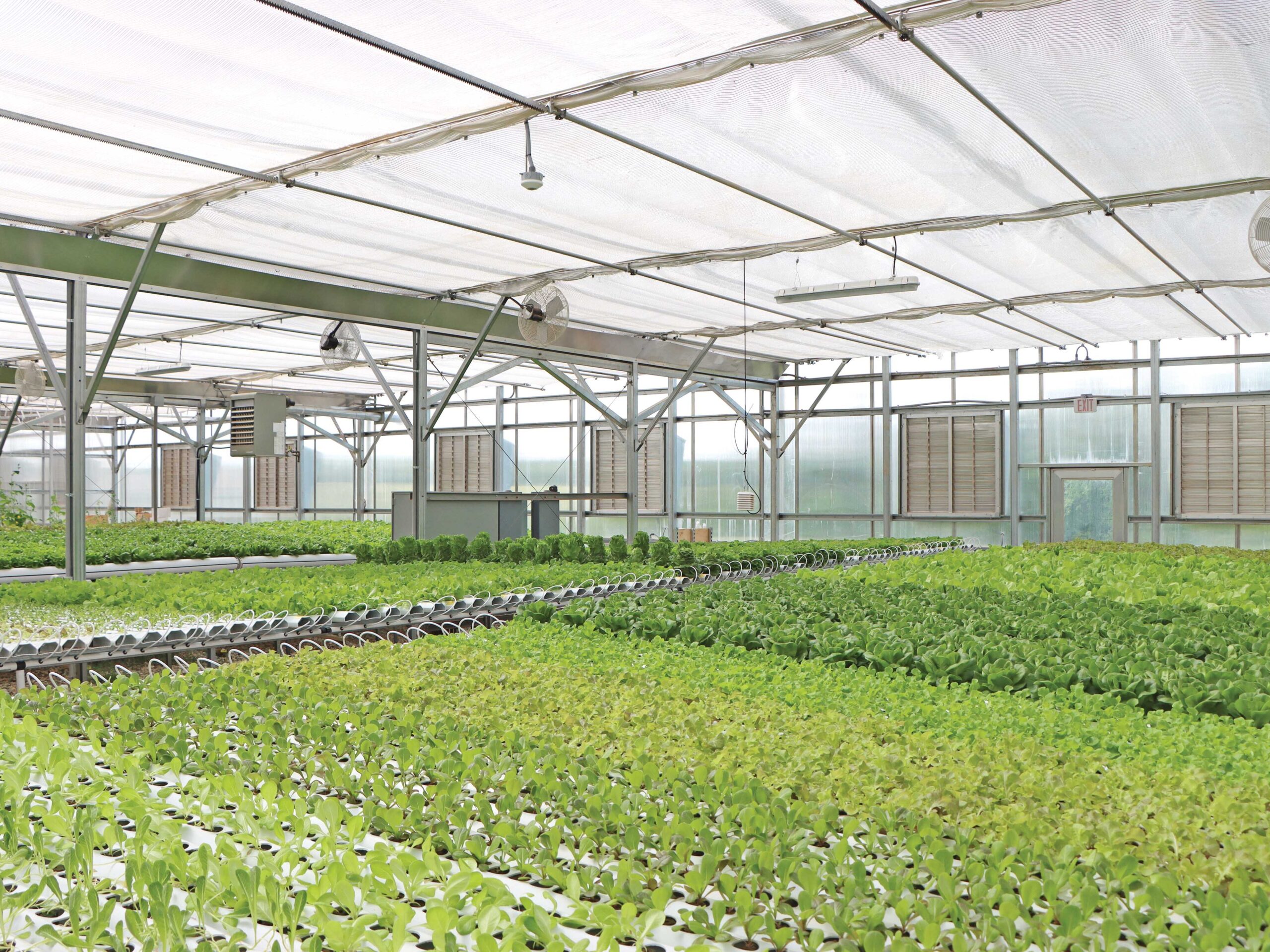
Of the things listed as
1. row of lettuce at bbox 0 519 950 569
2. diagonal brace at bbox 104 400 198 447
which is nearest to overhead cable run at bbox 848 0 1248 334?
row of lettuce at bbox 0 519 950 569

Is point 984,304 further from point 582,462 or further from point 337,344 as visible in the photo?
point 582,462

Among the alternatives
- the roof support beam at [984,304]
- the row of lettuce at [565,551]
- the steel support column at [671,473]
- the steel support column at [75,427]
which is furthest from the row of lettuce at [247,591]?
the steel support column at [671,473]

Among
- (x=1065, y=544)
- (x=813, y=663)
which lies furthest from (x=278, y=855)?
(x=1065, y=544)

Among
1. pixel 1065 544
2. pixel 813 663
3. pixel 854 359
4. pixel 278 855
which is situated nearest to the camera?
pixel 278 855

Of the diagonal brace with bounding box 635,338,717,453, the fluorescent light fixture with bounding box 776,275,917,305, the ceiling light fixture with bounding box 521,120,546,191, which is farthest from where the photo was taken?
the diagonal brace with bounding box 635,338,717,453

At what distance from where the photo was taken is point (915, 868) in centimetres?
192

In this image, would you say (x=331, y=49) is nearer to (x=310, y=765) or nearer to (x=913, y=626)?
(x=310, y=765)

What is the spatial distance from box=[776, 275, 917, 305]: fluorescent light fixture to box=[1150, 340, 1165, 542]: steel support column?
757 cm

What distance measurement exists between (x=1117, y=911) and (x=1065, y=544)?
1006 cm

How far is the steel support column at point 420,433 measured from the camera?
10.2 metres

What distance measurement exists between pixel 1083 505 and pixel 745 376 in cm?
644

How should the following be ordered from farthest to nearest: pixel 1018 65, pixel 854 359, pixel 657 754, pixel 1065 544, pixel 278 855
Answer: pixel 854 359 < pixel 1065 544 < pixel 1018 65 < pixel 657 754 < pixel 278 855

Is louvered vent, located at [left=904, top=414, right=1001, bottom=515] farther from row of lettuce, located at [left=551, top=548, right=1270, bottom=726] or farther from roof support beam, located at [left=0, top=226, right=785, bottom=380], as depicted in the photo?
row of lettuce, located at [left=551, top=548, right=1270, bottom=726]

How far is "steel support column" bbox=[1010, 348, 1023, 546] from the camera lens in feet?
50.9
